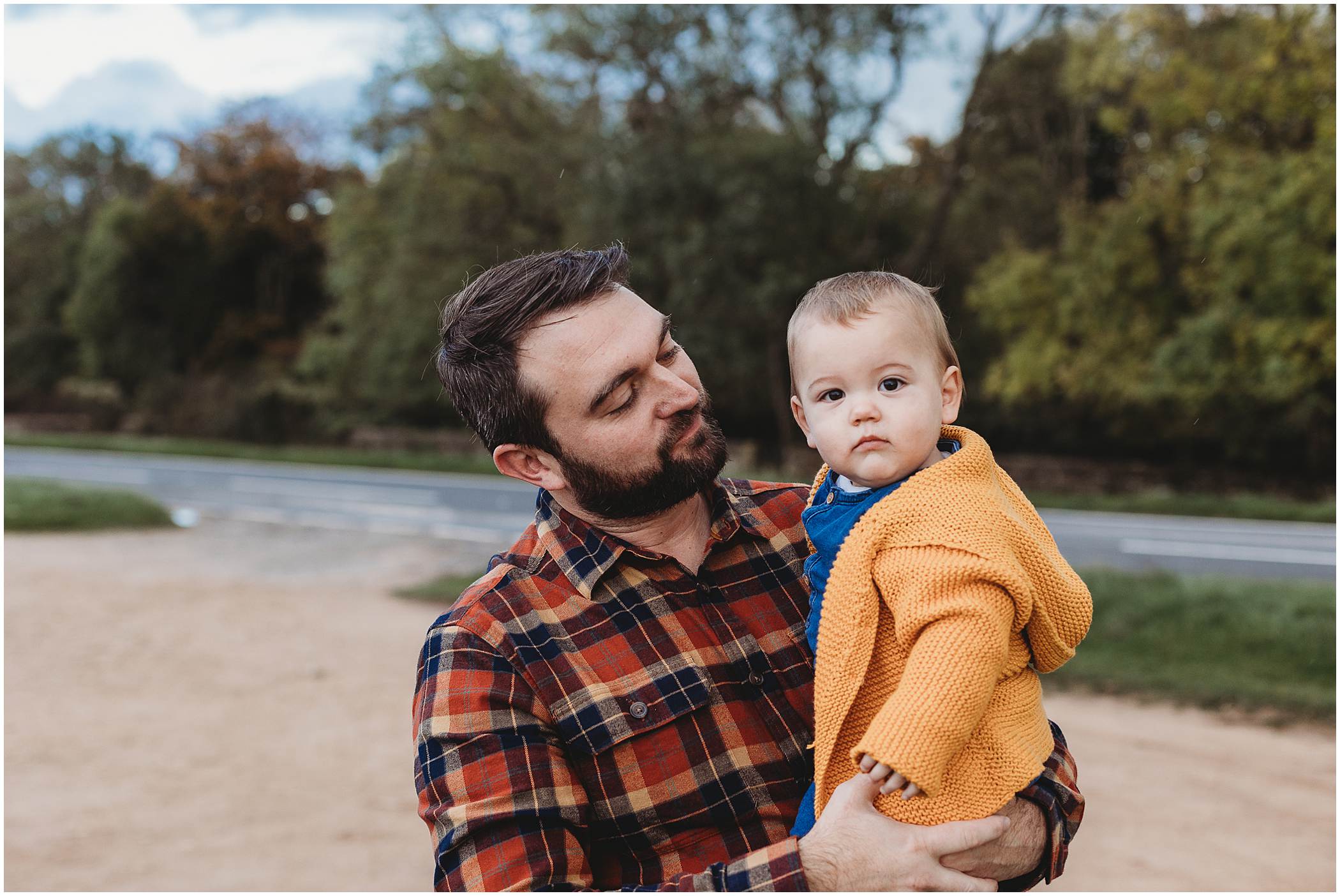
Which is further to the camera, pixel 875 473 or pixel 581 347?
pixel 581 347

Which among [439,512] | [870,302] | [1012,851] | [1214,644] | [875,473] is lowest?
[439,512]

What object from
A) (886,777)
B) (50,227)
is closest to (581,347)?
(886,777)

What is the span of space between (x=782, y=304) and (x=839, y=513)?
1560 centimetres

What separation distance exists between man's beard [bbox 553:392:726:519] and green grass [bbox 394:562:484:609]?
850cm

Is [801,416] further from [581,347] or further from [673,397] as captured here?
[581,347]

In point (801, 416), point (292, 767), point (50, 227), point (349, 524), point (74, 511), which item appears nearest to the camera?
point (801, 416)

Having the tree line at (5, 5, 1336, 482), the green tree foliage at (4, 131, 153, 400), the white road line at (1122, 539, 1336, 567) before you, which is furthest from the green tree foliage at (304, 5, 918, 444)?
the green tree foliage at (4, 131, 153, 400)

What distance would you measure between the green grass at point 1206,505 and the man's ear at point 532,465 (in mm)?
13365

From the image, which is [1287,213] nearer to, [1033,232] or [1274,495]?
[1274,495]

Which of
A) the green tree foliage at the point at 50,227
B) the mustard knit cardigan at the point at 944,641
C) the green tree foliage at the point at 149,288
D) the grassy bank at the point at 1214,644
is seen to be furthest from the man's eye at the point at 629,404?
the green tree foliage at the point at 50,227

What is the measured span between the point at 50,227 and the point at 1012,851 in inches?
1658

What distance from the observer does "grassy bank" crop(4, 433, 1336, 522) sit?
13.8m

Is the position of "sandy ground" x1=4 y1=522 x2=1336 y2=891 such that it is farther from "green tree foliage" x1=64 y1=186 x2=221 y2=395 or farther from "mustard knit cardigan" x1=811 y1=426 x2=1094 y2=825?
"green tree foliage" x1=64 y1=186 x2=221 y2=395

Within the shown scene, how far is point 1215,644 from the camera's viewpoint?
299 inches
